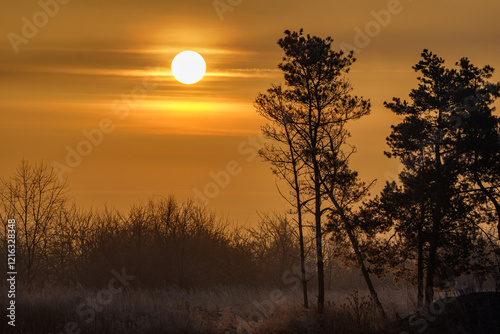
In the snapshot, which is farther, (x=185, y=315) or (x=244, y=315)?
(x=244, y=315)

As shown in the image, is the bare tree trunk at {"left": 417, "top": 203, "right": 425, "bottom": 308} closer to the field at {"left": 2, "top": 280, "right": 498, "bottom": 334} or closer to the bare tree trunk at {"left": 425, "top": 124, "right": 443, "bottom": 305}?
the bare tree trunk at {"left": 425, "top": 124, "right": 443, "bottom": 305}

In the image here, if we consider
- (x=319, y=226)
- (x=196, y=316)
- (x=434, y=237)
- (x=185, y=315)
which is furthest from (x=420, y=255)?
(x=185, y=315)

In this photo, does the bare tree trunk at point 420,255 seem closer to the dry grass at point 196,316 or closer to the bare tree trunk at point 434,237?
the bare tree trunk at point 434,237

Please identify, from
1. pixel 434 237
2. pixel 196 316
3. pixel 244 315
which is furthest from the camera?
pixel 244 315

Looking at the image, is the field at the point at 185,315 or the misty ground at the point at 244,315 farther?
the field at the point at 185,315

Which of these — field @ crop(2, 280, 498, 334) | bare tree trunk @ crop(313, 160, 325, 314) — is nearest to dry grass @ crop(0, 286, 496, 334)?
field @ crop(2, 280, 498, 334)

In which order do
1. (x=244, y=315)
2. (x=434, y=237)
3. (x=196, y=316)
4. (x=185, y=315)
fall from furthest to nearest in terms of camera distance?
(x=244, y=315), (x=196, y=316), (x=185, y=315), (x=434, y=237)

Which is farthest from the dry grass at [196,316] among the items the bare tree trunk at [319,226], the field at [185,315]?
the bare tree trunk at [319,226]

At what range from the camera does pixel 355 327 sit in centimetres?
3127

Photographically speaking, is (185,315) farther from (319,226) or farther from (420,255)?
(420,255)

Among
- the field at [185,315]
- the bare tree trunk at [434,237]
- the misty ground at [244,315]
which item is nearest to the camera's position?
the misty ground at [244,315]

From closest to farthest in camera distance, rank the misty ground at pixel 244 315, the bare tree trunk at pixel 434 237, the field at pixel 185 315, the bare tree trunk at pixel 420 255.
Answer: the misty ground at pixel 244 315 → the field at pixel 185 315 → the bare tree trunk at pixel 434 237 → the bare tree trunk at pixel 420 255

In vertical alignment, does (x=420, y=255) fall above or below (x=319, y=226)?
below

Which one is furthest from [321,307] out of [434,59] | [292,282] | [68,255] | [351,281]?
[351,281]
